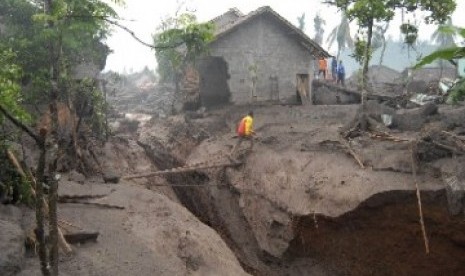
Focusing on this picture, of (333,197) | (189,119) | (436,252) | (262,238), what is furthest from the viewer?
(189,119)

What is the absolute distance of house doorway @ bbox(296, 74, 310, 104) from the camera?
22237 mm

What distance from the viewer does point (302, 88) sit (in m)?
22.4

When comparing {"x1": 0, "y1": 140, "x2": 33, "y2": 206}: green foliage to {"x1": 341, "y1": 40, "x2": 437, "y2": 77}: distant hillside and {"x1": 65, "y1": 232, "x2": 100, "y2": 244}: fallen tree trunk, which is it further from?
{"x1": 341, "y1": 40, "x2": 437, "y2": 77}: distant hillside

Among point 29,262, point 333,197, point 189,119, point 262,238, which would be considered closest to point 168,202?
point 262,238

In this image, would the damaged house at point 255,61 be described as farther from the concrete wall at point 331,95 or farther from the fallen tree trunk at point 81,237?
the fallen tree trunk at point 81,237

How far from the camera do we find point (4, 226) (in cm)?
663

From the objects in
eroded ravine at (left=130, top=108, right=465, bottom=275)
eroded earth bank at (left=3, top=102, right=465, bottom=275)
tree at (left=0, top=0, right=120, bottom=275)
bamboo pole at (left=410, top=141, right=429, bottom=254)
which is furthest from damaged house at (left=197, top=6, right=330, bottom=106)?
bamboo pole at (left=410, top=141, right=429, bottom=254)

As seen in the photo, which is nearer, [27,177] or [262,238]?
[27,177]

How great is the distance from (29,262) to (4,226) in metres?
0.67

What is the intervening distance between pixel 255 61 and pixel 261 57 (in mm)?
375

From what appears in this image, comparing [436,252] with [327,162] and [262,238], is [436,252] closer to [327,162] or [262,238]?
[327,162]

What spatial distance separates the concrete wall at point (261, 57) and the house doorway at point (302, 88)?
389 mm

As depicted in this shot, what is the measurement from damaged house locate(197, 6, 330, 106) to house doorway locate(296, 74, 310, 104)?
188 millimetres

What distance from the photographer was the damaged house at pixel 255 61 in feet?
68.5
